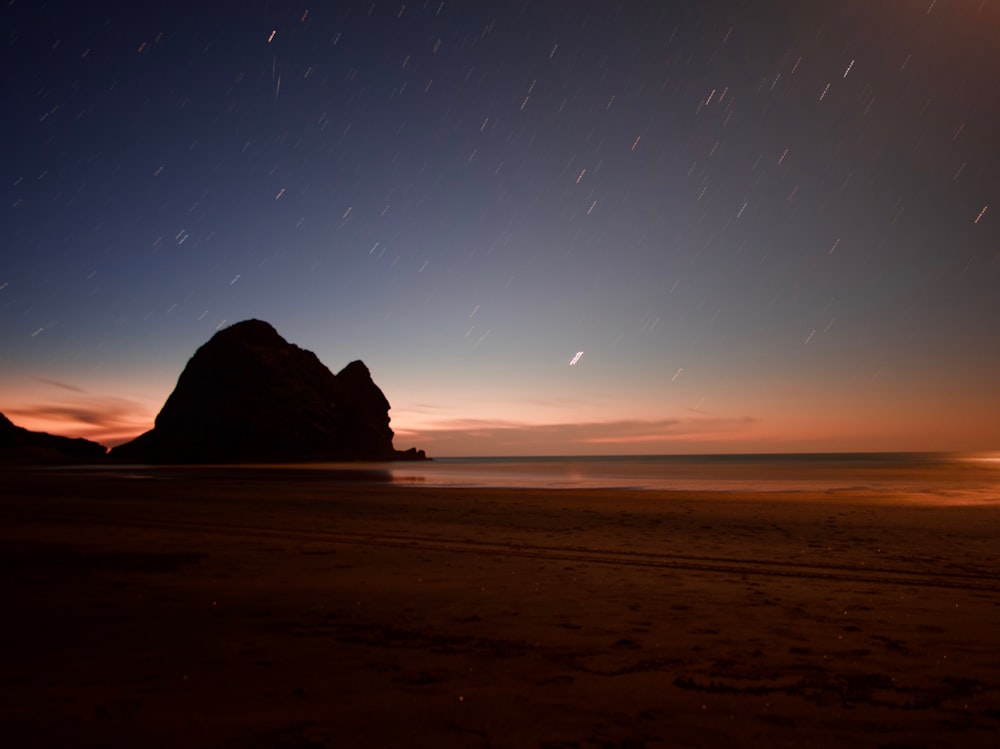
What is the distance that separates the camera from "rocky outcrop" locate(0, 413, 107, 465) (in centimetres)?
13773

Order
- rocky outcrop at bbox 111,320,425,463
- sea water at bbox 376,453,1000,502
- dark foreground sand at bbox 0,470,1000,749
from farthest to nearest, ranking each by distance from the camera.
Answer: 1. rocky outcrop at bbox 111,320,425,463
2. sea water at bbox 376,453,1000,502
3. dark foreground sand at bbox 0,470,1000,749

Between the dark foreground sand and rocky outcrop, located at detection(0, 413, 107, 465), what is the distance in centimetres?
13916

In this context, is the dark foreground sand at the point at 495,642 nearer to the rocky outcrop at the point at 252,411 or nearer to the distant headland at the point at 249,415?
the distant headland at the point at 249,415

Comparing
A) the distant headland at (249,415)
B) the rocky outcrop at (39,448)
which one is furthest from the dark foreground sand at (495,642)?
the rocky outcrop at (39,448)

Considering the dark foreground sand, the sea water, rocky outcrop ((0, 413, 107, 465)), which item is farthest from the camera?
rocky outcrop ((0, 413, 107, 465))

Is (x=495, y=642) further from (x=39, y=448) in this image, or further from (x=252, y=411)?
(x=39, y=448)

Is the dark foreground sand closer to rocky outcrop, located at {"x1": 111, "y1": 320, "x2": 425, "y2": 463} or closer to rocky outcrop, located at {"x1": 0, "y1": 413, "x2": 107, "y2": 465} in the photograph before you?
rocky outcrop, located at {"x1": 111, "y1": 320, "x2": 425, "y2": 463}

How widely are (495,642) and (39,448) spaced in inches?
7643

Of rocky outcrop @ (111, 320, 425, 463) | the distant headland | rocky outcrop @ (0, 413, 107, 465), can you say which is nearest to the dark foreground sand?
the distant headland

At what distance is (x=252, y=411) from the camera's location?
135 metres

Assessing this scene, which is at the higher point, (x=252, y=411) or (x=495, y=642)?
(x=252, y=411)

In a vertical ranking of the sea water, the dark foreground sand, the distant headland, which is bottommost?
the sea water

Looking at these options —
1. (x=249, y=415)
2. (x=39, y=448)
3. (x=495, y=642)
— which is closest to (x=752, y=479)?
(x=495, y=642)

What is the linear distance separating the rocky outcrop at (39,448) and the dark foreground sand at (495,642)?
457 ft
